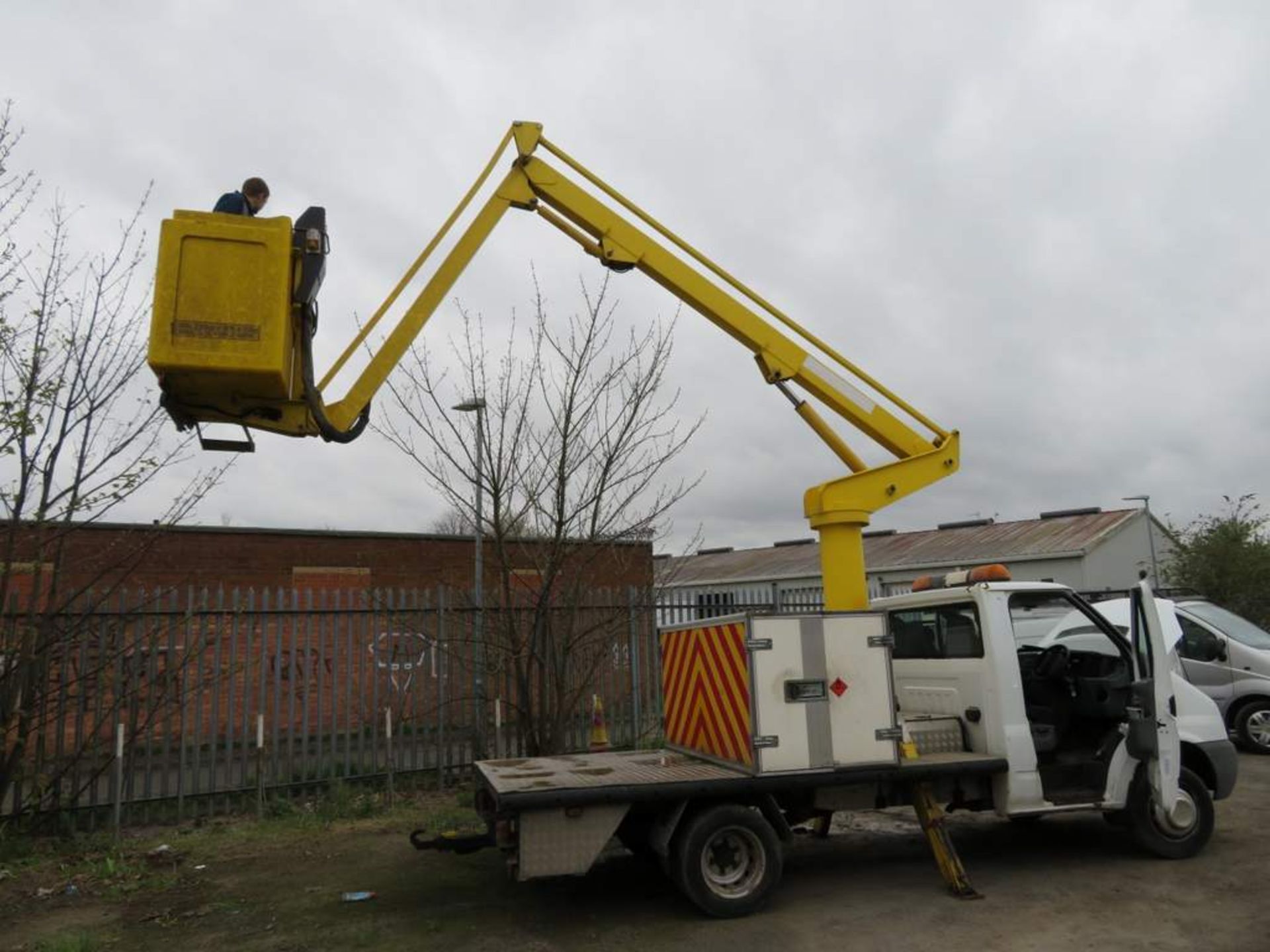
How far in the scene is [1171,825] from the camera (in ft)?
22.1

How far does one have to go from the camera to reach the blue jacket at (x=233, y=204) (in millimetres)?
5125

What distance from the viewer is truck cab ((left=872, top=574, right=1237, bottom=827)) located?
647 centimetres

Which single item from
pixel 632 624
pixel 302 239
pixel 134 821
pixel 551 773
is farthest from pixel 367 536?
pixel 302 239

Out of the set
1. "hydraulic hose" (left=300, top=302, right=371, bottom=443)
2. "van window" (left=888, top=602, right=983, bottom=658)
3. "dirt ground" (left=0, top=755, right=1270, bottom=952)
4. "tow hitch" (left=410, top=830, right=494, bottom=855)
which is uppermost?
"hydraulic hose" (left=300, top=302, right=371, bottom=443)

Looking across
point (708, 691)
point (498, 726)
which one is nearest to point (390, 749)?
point (498, 726)

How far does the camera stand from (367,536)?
18.4 meters

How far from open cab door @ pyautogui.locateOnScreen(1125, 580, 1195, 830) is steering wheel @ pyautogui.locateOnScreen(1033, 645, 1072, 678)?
21.2 inches

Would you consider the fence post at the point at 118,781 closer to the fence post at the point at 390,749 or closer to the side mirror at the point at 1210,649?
the fence post at the point at 390,749

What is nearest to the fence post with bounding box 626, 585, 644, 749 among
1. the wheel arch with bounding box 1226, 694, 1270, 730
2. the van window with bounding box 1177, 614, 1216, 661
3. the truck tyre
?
the truck tyre

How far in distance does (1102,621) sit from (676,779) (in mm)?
3671

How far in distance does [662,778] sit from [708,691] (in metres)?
0.92

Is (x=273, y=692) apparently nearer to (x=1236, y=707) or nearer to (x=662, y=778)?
(x=662, y=778)

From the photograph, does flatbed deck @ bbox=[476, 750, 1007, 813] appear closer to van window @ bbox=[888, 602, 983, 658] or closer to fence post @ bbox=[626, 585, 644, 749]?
van window @ bbox=[888, 602, 983, 658]

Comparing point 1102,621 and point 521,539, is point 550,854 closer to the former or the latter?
point 1102,621
